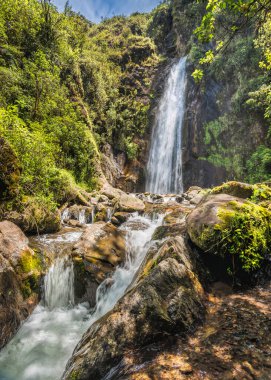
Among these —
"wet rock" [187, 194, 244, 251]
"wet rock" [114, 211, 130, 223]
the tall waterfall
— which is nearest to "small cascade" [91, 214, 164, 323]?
"wet rock" [114, 211, 130, 223]

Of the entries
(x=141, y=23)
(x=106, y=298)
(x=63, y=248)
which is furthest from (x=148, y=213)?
(x=141, y=23)

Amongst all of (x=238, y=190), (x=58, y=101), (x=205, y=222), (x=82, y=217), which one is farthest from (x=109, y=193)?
(x=205, y=222)

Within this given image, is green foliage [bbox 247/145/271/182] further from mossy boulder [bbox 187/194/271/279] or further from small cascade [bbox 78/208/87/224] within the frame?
mossy boulder [bbox 187/194/271/279]

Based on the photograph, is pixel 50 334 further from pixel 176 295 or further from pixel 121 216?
pixel 121 216

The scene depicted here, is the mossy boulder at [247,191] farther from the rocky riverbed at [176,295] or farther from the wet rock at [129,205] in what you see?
the wet rock at [129,205]

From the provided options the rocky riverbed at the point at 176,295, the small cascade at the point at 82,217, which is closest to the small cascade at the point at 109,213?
the small cascade at the point at 82,217

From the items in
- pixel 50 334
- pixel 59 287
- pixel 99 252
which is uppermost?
pixel 99 252

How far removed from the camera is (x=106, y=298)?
16.5 ft

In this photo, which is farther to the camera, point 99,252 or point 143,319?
point 99,252

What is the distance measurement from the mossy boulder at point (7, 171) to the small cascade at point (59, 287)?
79.7 inches

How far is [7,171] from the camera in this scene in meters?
5.16

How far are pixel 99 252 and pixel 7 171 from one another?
2811mm

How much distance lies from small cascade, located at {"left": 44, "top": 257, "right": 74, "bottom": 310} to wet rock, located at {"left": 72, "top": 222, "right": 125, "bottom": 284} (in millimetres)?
373

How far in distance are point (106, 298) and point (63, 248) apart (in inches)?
73.9
